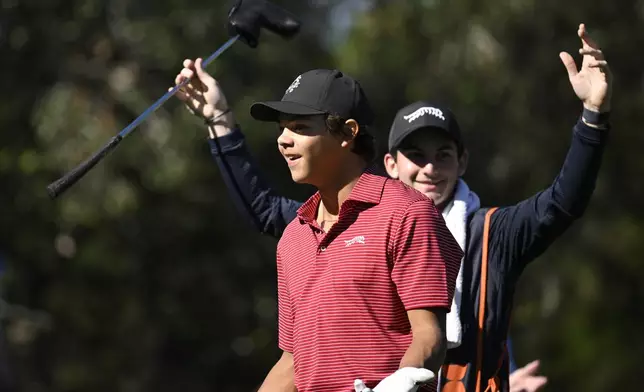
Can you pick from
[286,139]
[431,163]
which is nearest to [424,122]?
[431,163]

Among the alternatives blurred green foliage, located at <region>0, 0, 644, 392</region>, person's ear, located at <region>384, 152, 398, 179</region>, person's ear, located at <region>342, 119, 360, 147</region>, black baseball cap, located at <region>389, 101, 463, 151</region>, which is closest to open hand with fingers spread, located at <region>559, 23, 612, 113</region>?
black baseball cap, located at <region>389, 101, 463, 151</region>

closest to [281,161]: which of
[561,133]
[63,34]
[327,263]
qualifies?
[63,34]

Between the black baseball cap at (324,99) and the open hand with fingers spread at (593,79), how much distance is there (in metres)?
0.94

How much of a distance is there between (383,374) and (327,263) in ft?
1.30

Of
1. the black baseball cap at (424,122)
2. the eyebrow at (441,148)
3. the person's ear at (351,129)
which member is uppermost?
the person's ear at (351,129)

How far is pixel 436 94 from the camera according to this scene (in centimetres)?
2105

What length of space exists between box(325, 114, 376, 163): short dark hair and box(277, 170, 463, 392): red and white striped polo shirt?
172 millimetres

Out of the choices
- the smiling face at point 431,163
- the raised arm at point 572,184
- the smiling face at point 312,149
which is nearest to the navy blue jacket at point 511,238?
the raised arm at point 572,184

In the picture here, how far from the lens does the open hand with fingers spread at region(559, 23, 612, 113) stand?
5207 millimetres

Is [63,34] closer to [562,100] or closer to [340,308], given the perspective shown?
[562,100]

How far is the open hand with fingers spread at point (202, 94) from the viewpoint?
628 centimetres

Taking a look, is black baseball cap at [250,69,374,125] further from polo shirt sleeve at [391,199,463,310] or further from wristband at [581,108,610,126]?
wristband at [581,108,610,126]

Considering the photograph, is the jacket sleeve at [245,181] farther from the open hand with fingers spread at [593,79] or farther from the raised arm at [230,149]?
the open hand with fingers spread at [593,79]

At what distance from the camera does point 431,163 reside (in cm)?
573
